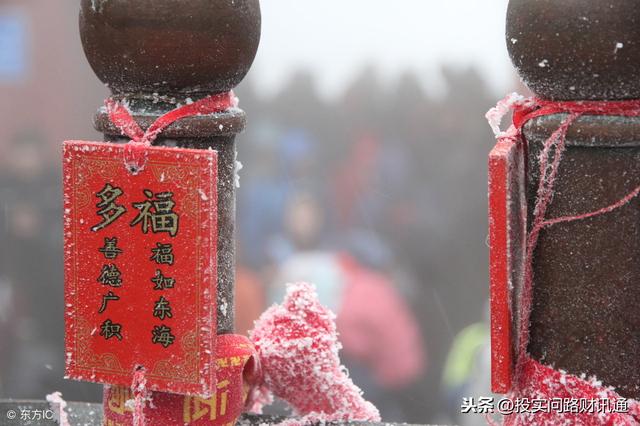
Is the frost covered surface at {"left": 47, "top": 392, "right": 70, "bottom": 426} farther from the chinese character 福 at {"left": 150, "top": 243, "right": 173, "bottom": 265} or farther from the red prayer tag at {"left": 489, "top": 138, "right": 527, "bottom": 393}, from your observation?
the red prayer tag at {"left": 489, "top": 138, "right": 527, "bottom": 393}

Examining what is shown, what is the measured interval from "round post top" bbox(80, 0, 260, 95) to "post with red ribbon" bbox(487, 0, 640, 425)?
1.03ft

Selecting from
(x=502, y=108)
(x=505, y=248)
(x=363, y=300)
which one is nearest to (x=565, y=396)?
(x=505, y=248)

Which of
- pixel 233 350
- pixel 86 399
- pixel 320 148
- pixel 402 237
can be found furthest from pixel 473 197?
pixel 233 350

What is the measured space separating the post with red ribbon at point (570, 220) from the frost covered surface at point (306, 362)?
0.87ft

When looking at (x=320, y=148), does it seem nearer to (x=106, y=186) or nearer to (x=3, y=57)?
(x=3, y=57)

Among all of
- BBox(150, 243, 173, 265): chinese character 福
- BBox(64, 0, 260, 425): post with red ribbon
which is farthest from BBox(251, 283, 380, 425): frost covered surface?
BBox(150, 243, 173, 265): chinese character 福

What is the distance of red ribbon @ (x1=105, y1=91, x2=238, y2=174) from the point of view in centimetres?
102

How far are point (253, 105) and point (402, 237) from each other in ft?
1.79

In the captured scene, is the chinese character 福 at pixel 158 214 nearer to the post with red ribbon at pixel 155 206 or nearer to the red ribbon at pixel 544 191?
the post with red ribbon at pixel 155 206

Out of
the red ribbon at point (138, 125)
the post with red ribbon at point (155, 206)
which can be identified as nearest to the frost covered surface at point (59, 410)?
the post with red ribbon at point (155, 206)

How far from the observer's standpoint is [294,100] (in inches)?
97.6

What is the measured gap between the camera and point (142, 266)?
3.37 ft

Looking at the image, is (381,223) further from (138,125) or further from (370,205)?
(138,125)

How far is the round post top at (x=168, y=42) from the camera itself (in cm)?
102
